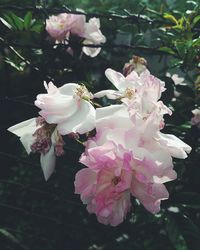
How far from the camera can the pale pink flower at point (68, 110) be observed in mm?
780

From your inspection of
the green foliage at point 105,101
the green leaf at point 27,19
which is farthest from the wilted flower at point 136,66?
the green leaf at point 27,19

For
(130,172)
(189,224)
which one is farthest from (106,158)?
(189,224)

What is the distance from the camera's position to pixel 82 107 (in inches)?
32.3

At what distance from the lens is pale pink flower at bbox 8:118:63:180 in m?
0.82

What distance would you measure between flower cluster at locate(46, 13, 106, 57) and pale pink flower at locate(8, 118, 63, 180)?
521 mm

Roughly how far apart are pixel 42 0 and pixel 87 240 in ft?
2.32

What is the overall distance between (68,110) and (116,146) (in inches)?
5.0

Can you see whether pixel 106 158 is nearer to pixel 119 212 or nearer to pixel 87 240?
pixel 119 212

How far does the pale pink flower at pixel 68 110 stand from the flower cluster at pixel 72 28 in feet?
1.64

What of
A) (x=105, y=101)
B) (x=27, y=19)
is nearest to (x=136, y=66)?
(x=105, y=101)

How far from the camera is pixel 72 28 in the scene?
4.40 ft

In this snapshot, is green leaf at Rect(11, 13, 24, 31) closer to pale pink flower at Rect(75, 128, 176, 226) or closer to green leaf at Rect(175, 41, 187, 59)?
green leaf at Rect(175, 41, 187, 59)

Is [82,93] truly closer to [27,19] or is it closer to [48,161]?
[48,161]

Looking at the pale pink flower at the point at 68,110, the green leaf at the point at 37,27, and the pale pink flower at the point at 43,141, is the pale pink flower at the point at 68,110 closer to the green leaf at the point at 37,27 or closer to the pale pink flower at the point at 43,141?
the pale pink flower at the point at 43,141
